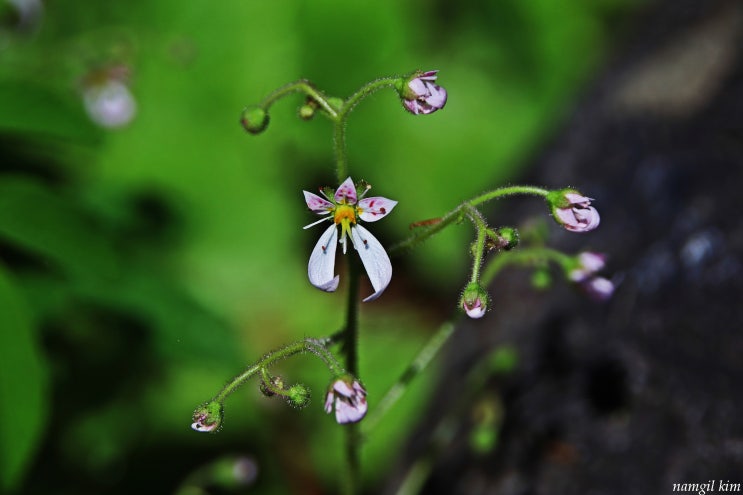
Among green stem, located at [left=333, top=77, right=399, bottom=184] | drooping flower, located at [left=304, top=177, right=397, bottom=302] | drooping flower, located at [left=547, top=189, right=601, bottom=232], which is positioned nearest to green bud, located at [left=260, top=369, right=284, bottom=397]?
drooping flower, located at [left=304, top=177, right=397, bottom=302]

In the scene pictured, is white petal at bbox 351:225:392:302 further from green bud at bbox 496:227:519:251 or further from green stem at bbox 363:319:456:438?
green stem at bbox 363:319:456:438

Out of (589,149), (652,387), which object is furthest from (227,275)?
(652,387)

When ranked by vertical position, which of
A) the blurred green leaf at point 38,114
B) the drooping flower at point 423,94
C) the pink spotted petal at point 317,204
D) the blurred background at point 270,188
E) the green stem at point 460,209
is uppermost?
the blurred green leaf at point 38,114

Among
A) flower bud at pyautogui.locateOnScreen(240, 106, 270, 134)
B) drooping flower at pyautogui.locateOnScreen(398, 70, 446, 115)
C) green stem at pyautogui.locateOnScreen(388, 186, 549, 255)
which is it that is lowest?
green stem at pyautogui.locateOnScreen(388, 186, 549, 255)

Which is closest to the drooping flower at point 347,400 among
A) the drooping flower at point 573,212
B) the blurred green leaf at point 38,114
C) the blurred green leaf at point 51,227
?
the drooping flower at point 573,212

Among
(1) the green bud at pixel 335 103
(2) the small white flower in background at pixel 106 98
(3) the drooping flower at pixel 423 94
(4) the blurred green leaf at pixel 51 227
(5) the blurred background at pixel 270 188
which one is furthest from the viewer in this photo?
(2) the small white flower in background at pixel 106 98

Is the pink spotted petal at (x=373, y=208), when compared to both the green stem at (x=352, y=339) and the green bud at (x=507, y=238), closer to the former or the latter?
the green stem at (x=352, y=339)
